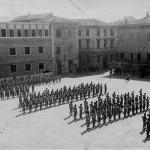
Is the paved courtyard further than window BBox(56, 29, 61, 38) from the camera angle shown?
No

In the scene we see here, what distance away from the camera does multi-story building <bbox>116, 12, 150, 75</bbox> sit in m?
42.0

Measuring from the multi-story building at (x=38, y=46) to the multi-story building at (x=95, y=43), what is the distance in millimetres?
2901

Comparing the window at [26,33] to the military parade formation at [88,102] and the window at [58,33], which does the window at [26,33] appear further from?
the military parade formation at [88,102]

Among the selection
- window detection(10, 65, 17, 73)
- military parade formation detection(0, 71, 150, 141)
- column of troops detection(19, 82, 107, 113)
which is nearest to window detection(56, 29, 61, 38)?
window detection(10, 65, 17, 73)

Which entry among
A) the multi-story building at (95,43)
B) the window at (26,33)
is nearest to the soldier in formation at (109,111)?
the window at (26,33)

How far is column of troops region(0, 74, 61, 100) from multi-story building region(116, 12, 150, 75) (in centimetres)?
1186

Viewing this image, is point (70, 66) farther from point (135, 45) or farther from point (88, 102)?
point (88, 102)

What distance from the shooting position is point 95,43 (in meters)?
52.6

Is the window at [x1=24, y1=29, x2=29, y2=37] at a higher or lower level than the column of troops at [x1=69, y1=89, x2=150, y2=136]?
higher

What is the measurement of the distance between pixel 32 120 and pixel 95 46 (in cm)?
3236

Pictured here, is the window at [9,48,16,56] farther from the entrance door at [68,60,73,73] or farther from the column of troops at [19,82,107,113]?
the column of troops at [19,82,107,113]

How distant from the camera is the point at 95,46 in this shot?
52.5 meters

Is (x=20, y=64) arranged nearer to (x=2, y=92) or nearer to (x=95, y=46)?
(x=2, y=92)

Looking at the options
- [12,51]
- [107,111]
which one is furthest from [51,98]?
[12,51]
